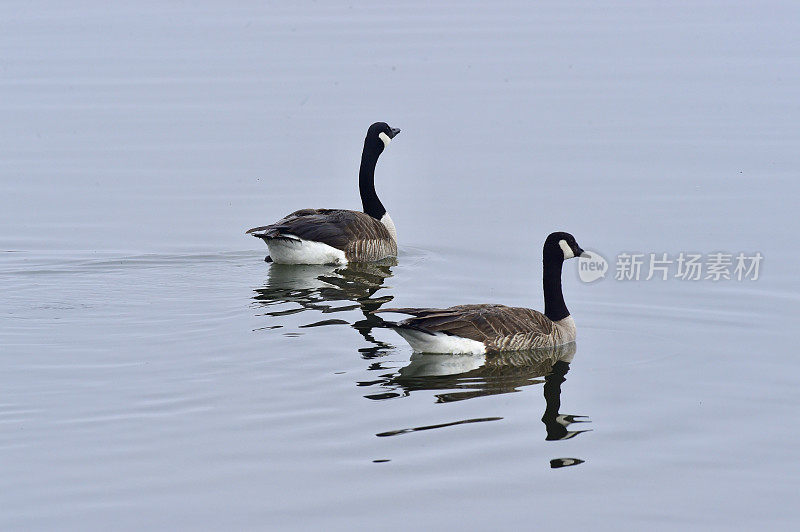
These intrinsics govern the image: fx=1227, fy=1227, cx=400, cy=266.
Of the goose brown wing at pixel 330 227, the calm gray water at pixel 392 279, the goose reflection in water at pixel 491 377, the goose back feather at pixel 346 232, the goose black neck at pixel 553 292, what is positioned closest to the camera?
the calm gray water at pixel 392 279

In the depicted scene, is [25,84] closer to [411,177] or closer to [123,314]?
[411,177]

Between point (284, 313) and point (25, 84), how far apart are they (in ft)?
49.3

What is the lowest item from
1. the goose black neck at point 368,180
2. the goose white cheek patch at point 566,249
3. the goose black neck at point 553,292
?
the goose black neck at point 553,292

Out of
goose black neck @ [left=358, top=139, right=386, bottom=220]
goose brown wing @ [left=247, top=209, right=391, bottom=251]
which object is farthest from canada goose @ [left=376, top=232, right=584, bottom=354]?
goose black neck @ [left=358, top=139, right=386, bottom=220]

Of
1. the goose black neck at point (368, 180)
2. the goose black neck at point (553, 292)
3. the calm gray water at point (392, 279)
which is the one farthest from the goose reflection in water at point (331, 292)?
the goose black neck at point (553, 292)

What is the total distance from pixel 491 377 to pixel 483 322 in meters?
0.81

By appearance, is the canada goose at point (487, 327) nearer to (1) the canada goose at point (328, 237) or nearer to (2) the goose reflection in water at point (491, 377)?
(2) the goose reflection in water at point (491, 377)

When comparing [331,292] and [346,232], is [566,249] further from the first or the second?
[346,232]

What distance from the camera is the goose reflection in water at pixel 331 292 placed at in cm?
1411

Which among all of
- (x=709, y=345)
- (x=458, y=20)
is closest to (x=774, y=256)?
(x=709, y=345)

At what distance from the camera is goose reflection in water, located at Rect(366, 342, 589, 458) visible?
36.4 ft

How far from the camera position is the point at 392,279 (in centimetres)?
1669

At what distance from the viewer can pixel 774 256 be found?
1614 cm

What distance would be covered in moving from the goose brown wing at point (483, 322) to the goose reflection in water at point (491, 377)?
0.23 meters
